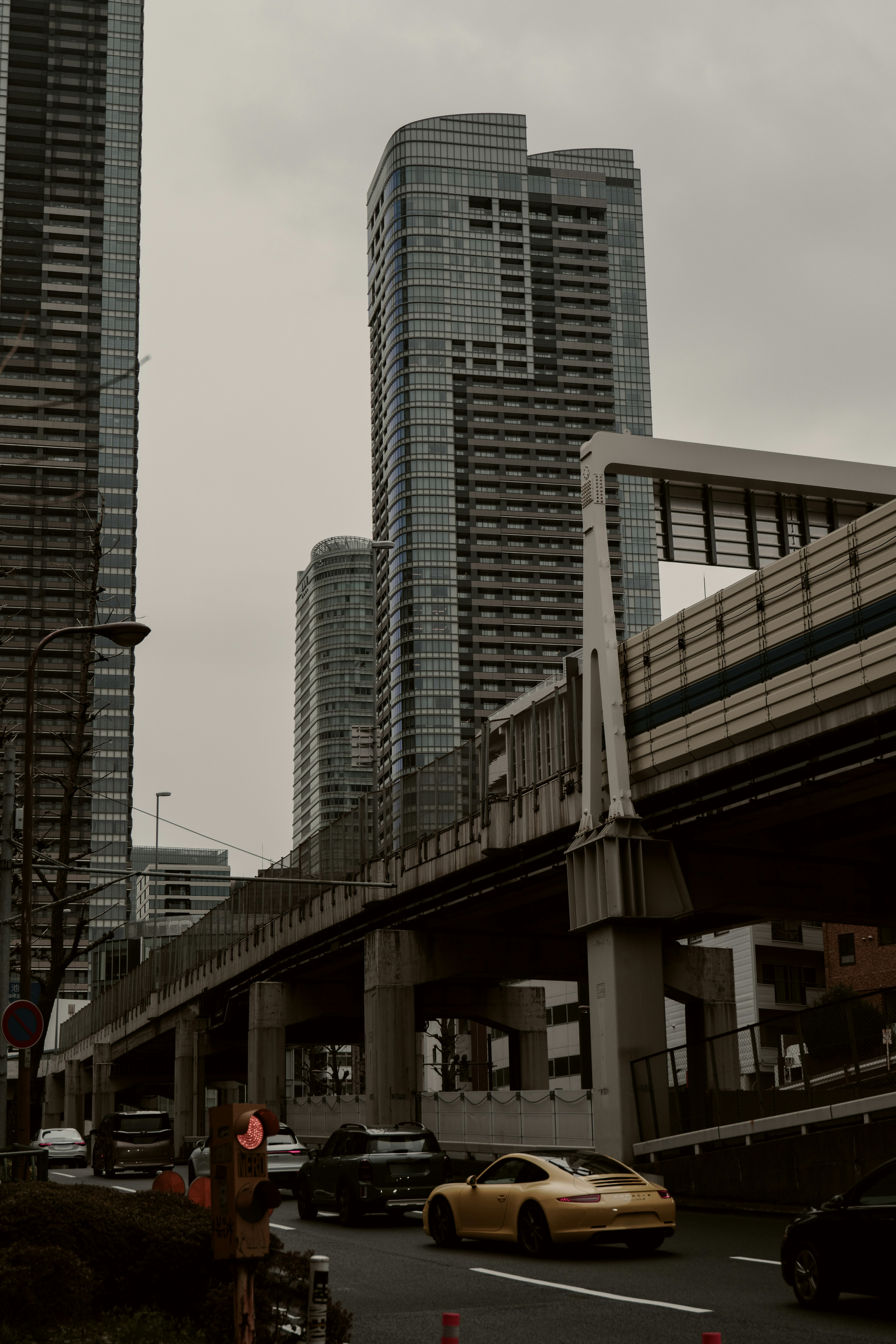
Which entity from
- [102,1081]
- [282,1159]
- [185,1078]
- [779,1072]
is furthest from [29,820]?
[102,1081]

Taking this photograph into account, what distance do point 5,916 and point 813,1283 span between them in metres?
15.9

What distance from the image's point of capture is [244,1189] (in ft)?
28.0

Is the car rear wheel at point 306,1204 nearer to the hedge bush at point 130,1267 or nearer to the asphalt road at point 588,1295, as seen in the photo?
the asphalt road at point 588,1295

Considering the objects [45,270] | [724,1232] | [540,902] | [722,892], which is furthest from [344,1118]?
[45,270]

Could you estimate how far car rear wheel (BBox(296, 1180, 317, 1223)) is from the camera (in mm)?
25406

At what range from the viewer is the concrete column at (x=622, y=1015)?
28.5 metres

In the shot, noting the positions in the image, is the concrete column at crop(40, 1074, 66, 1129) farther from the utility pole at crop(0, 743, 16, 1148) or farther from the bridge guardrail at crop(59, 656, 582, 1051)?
the utility pole at crop(0, 743, 16, 1148)

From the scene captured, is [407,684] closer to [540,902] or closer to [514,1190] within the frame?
[540,902]

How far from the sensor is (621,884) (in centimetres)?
2903

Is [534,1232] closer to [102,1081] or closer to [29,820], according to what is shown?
[29,820]

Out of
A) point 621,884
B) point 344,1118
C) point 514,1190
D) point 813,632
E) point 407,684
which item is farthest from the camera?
point 407,684

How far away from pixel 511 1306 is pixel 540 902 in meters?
28.5

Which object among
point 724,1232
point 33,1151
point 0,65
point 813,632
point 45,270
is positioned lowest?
point 724,1232

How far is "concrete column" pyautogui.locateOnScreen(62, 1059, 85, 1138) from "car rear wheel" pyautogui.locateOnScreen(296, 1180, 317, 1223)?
87017 mm
